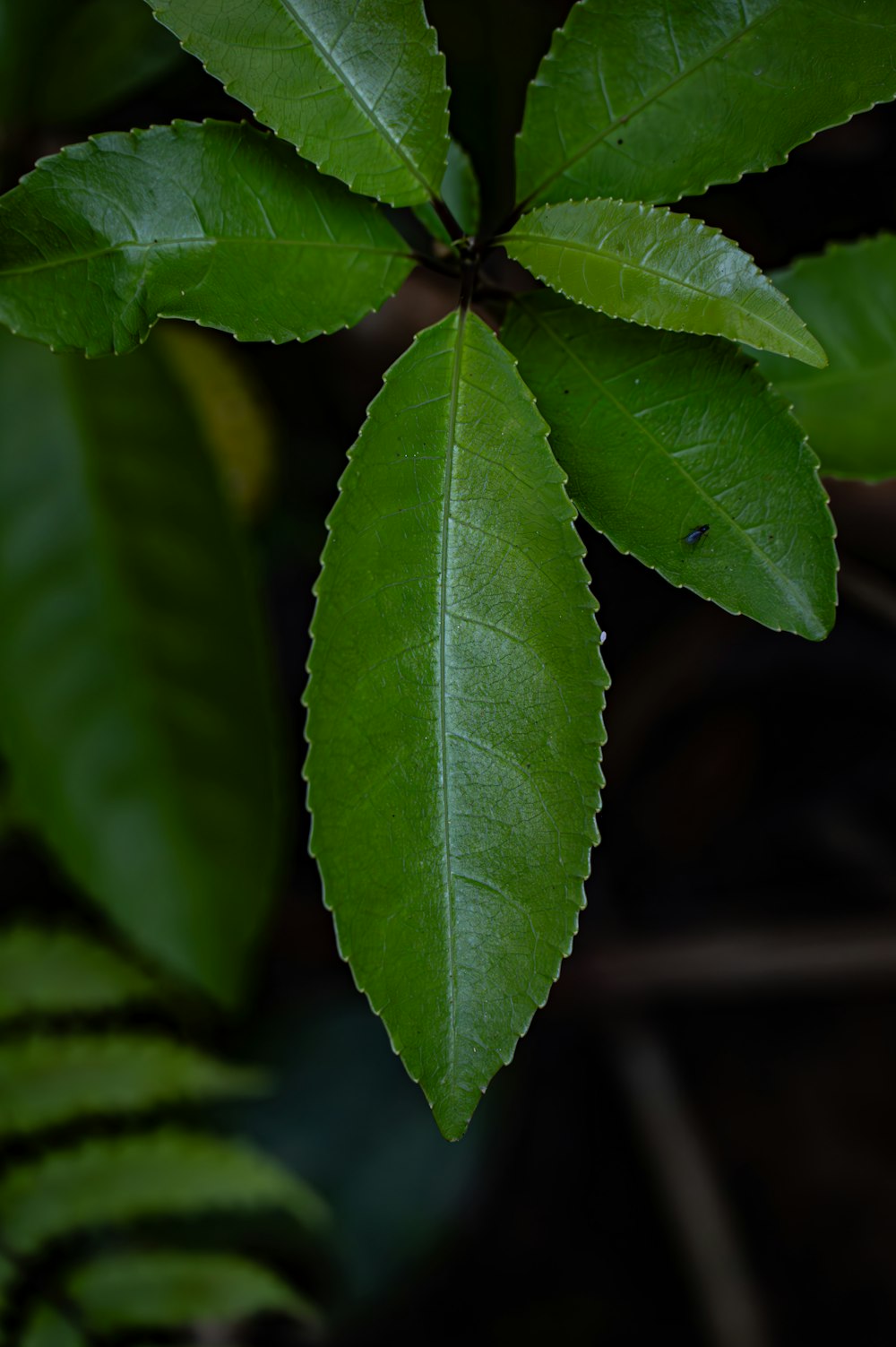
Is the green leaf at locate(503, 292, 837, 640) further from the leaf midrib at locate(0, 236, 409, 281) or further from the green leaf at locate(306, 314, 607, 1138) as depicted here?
the leaf midrib at locate(0, 236, 409, 281)

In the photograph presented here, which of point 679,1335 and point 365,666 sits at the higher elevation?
point 365,666

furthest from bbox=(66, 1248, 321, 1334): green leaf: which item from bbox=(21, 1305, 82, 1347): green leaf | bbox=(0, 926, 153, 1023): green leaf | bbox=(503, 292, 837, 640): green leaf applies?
bbox=(503, 292, 837, 640): green leaf

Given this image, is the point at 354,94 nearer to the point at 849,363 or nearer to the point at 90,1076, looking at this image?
the point at 849,363

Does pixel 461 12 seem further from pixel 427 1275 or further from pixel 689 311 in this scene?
pixel 427 1275

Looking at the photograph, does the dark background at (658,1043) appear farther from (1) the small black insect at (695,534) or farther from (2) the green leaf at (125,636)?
(1) the small black insect at (695,534)

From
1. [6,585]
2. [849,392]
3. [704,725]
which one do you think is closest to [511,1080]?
[704,725]

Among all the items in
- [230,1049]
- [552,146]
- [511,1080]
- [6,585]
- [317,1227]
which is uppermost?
[552,146]

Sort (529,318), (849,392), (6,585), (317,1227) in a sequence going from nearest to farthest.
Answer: (529,318) → (849,392) → (6,585) → (317,1227)

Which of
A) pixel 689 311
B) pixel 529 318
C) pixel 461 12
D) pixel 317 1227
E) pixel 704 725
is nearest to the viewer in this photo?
pixel 689 311
